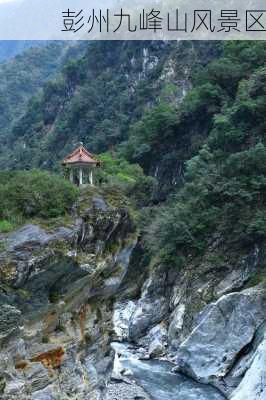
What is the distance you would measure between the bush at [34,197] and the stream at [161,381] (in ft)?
26.4

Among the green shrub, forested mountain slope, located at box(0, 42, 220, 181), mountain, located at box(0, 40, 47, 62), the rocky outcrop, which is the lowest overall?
the rocky outcrop

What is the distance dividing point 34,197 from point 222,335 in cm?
1072

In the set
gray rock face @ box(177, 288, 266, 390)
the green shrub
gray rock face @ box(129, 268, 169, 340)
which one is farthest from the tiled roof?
the green shrub

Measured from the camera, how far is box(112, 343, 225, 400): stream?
62.4ft

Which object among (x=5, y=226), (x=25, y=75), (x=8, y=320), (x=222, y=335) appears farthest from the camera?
(x=25, y=75)

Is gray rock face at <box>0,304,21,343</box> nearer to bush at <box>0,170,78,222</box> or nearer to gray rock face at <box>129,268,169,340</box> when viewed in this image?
bush at <box>0,170,78,222</box>

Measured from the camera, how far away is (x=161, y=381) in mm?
20406

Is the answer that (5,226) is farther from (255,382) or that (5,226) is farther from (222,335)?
(222,335)

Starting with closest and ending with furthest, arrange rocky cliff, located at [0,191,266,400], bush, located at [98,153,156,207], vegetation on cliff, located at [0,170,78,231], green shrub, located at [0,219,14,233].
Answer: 1. rocky cliff, located at [0,191,266,400]
2. green shrub, located at [0,219,14,233]
3. vegetation on cliff, located at [0,170,78,231]
4. bush, located at [98,153,156,207]

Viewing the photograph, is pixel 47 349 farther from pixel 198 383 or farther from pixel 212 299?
pixel 212 299

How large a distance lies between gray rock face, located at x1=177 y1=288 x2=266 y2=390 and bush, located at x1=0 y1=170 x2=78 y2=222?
928 centimetres

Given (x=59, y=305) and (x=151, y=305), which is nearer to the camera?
(x=59, y=305)

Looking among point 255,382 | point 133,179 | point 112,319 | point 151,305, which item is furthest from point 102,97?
point 255,382

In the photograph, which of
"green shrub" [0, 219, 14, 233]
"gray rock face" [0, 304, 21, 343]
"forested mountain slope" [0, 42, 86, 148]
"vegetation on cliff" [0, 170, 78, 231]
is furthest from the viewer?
"forested mountain slope" [0, 42, 86, 148]
